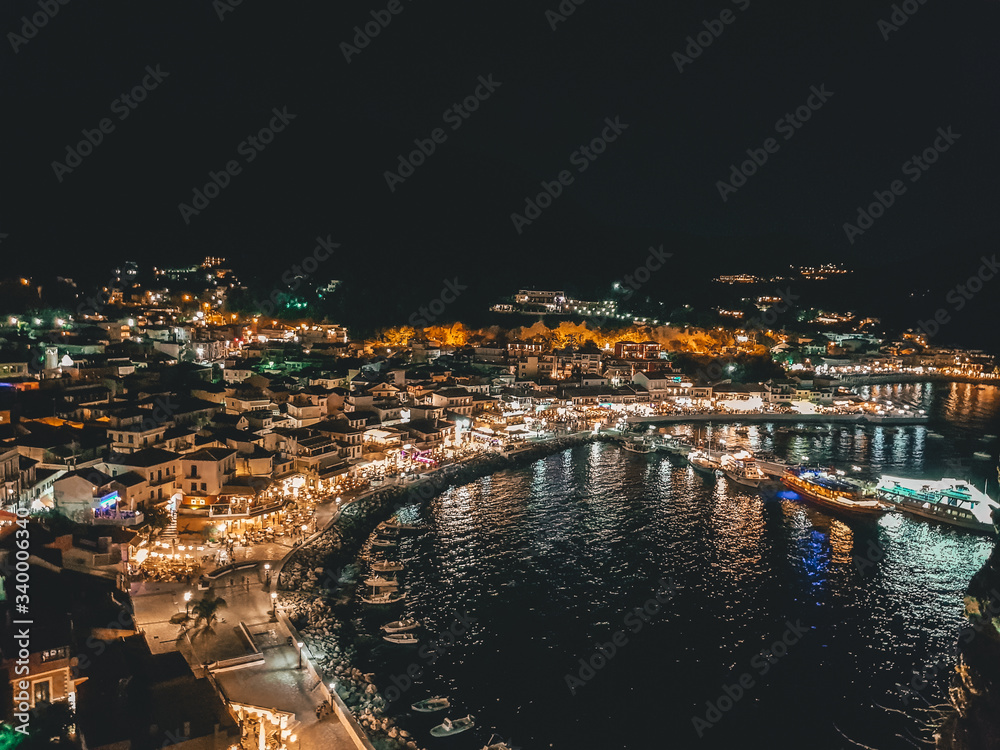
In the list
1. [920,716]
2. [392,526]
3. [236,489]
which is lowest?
[920,716]

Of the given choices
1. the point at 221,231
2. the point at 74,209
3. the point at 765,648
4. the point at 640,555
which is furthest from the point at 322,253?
the point at 765,648

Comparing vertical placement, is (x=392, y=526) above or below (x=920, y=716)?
above

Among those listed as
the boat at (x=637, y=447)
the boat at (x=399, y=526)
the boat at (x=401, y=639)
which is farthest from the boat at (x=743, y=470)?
the boat at (x=401, y=639)

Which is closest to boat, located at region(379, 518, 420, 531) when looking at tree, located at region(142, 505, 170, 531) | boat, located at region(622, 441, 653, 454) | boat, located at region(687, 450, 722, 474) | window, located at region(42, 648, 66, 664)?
tree, located at region(142, 505, 170, 531)

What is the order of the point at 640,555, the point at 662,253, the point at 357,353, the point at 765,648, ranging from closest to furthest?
the point at 765,648, the point at 640,555, the point at 357,353, the point at 662,253

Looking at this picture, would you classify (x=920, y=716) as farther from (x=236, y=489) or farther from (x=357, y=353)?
(x=357, y=353)

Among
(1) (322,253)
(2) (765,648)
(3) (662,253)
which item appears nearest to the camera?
(2) (765,648)

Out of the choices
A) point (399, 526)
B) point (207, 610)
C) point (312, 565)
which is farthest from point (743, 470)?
point (207, 610)

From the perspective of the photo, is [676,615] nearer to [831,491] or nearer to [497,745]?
[497,745]

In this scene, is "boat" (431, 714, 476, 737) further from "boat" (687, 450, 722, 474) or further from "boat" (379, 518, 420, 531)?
"boat" (687, 450, 722, 474)
